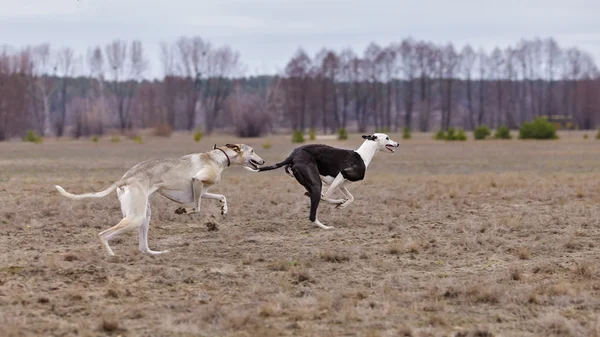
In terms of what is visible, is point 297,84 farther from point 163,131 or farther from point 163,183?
point 163,183

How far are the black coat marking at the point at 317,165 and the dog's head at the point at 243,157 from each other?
550 mm

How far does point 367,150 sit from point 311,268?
5087mm

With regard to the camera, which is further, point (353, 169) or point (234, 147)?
point (353, 169)

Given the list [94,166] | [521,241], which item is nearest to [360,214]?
[521,241]

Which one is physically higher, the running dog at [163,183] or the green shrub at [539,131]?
the running dog at [163,183]

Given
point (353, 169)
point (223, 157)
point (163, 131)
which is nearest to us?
point (223, 157)

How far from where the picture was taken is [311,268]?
9836 mm

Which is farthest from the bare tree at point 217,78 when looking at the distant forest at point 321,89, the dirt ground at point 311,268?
the dirt ground at point 311,268

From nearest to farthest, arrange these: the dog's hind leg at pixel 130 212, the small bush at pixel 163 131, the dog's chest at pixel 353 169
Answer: the dog's hind leg at pixel 130 212 → the dog's chest at pixel 353 169 → the small bush at pixel 163 131

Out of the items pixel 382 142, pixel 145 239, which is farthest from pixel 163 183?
pixel 382 142

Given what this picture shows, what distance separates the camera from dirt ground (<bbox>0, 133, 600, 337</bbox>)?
725 cm

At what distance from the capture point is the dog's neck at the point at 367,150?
47.3 feet

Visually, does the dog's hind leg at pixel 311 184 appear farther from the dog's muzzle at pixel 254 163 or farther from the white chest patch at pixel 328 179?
the dog's muzzle at pixel 254 163

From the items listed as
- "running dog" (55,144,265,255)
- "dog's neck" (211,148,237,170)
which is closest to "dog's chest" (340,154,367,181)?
"running dog" (55,144,265,255)
